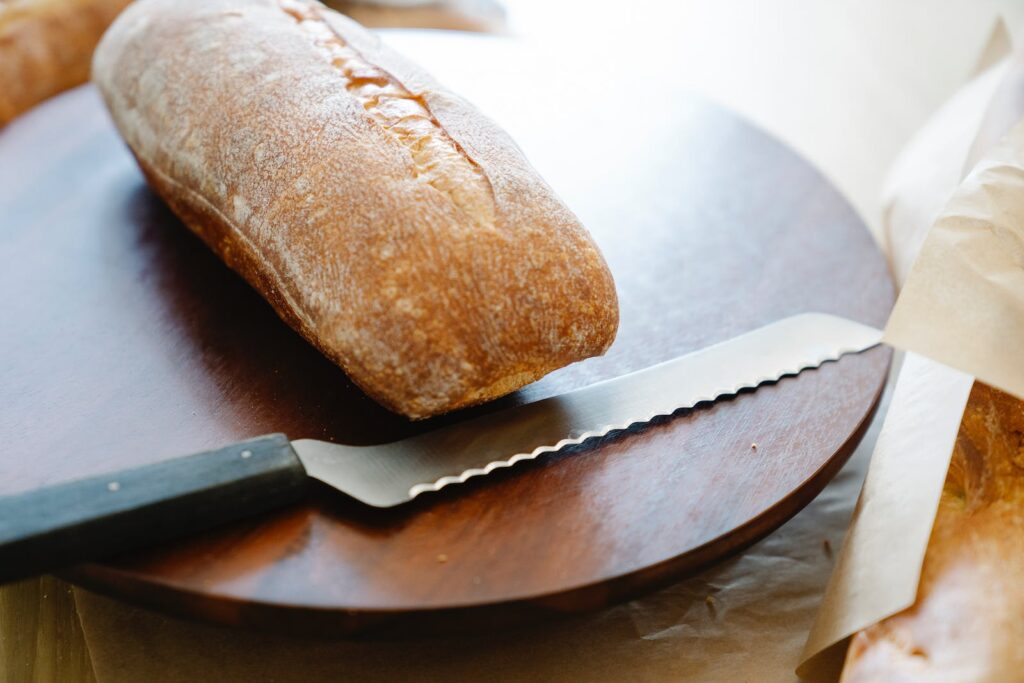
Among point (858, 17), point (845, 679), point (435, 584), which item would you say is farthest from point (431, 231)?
point (858, 17)

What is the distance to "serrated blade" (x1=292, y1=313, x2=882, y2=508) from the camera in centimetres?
75

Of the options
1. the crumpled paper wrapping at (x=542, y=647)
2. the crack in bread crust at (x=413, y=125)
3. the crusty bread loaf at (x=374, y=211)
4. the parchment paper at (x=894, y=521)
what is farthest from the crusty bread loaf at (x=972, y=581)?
the crack in bread crust at (x=413, y=125)

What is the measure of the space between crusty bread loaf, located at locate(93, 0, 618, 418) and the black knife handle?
5.1 inches

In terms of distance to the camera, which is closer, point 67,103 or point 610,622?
point 610,622

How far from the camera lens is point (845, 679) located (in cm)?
80

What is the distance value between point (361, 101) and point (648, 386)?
0.41 metres

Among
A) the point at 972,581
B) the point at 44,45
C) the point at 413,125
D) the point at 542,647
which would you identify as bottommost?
the point at 542,647

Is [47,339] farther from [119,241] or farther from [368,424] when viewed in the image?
[368,424]

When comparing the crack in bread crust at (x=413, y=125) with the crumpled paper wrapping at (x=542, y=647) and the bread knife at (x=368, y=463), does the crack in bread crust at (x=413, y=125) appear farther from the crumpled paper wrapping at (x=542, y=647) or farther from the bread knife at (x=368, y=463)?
the crumpled paper wrapping at (x=542, y=647)

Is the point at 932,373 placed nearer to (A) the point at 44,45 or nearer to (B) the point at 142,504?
(B) the point at 142,504

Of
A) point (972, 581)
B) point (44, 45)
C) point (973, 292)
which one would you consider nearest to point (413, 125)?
point (973, 292)

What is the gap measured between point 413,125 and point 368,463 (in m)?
0.35

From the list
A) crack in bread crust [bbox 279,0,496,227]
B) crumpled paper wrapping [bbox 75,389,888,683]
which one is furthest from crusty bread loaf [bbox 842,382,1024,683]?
Result: crack in bread crust [bbox 279,0,496,227]

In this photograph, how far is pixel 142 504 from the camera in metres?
0.66
